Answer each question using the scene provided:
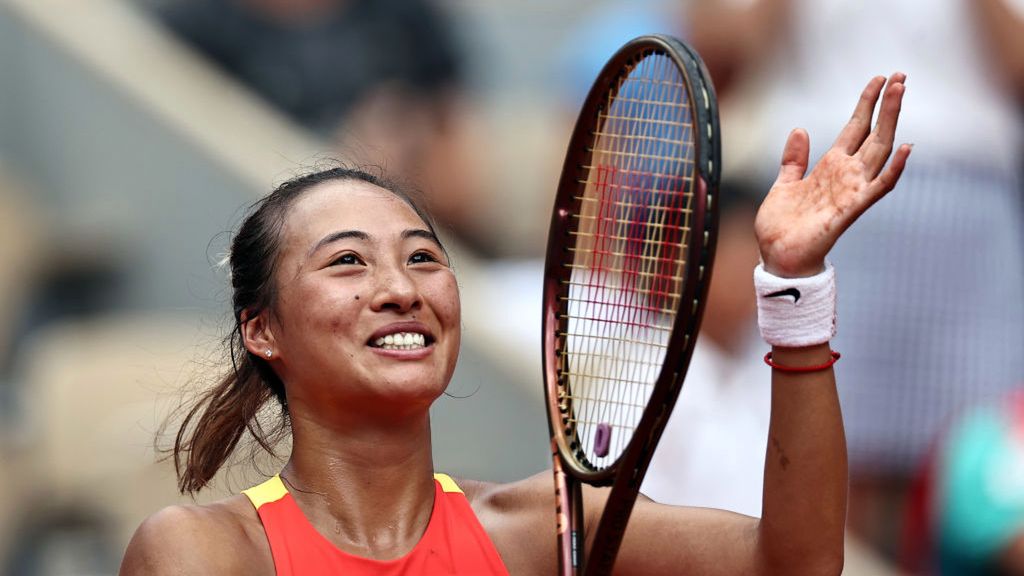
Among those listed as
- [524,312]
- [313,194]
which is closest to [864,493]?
[524,312]

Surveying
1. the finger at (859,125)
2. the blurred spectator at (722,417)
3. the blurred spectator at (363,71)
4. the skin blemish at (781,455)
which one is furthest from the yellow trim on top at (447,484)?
the blurred spectator at (363,71)

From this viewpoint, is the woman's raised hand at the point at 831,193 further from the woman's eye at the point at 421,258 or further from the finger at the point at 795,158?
the woman's eye at the point at 421,258

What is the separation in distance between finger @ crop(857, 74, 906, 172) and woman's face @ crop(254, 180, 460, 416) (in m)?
0.82

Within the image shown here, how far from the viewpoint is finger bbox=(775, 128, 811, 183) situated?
267 centimetres

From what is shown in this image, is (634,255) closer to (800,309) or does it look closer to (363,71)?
(800,309)

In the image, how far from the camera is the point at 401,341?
2904 mm

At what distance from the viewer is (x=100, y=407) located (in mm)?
5094

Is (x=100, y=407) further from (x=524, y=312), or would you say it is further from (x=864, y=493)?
(x=864, y=493)

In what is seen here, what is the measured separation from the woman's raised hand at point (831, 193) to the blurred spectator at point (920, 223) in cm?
208

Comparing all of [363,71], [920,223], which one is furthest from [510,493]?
[363,71]

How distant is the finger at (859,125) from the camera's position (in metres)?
2.64

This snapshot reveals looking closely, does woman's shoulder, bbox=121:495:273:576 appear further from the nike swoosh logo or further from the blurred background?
the blurred background

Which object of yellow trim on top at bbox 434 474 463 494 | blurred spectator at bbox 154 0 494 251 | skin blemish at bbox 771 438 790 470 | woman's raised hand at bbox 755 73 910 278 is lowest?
yellow trim on top at bbox 434 474 463 494

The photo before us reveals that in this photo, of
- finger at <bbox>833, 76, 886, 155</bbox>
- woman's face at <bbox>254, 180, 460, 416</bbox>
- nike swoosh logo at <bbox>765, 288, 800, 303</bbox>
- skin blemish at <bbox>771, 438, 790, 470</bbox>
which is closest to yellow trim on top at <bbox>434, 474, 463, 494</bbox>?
woman's face at <bbox>254, 180, 460, 416</bbox>
